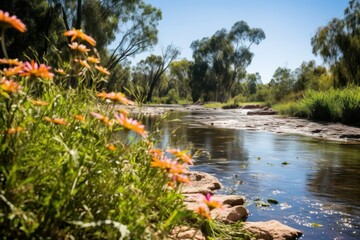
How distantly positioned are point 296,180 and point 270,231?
2455 mm

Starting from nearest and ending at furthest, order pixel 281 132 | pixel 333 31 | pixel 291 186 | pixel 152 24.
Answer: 1. pixel 291 186
2. pixel 281 132
3. pixel 333 31
4. pixel 152 24

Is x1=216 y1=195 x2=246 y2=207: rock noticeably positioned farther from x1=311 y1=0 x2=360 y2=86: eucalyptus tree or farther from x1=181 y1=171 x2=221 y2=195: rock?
x1=311 y1=0 x2=360 y2=86: eucalyptus tree

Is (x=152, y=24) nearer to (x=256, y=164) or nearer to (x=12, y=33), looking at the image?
(x=12, y=33)

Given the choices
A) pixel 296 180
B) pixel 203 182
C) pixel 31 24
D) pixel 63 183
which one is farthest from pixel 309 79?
pixel 63 183

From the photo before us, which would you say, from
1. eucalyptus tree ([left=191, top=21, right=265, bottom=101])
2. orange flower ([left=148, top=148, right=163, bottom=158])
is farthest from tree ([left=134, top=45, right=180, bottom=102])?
orange flower ([left=148, top=148, right=163, bottom=158])

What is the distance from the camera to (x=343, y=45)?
25.7 m

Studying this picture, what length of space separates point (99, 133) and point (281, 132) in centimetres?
1117

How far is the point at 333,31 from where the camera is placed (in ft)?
87.0

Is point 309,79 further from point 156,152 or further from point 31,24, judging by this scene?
point 156,152

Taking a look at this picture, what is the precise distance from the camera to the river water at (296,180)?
3.20m

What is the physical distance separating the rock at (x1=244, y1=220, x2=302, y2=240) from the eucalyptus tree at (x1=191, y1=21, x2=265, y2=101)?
54089 millimetres

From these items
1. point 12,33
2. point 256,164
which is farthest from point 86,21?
point 256,164

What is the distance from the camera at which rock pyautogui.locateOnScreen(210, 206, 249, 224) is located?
2.63 meters

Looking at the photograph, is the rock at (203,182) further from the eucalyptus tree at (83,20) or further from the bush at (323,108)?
the eucalyptus tree at (83,20)
